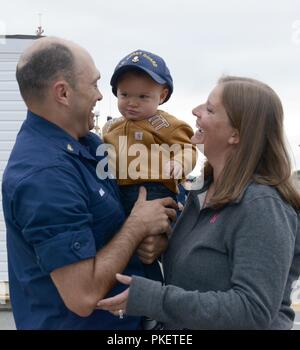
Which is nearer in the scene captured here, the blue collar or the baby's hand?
the blue collar

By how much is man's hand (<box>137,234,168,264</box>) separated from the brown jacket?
354 mm

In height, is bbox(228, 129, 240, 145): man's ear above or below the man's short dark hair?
below

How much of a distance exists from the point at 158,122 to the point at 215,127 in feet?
1.94

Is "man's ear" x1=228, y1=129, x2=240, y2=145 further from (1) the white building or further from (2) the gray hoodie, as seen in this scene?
(1) the white building

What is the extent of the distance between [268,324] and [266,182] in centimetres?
52

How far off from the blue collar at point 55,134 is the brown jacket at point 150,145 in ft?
1.06

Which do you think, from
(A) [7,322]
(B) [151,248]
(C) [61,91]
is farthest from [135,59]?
(A) [7,322]

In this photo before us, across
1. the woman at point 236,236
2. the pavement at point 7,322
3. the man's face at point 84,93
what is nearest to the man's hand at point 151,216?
the woman at point 236,236

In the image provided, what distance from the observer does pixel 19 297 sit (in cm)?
228

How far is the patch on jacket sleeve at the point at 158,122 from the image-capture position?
8.67 feet

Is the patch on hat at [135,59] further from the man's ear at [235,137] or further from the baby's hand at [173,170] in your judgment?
the man's ear at [235,137]

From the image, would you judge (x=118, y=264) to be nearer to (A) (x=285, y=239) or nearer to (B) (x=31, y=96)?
(A) (x=285, y=239)

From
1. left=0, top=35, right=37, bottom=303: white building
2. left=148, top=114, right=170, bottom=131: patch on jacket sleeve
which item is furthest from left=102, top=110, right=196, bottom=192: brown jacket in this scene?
left=0, top=35, right=37, bottom=303: white building

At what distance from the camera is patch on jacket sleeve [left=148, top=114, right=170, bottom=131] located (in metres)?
2.64
